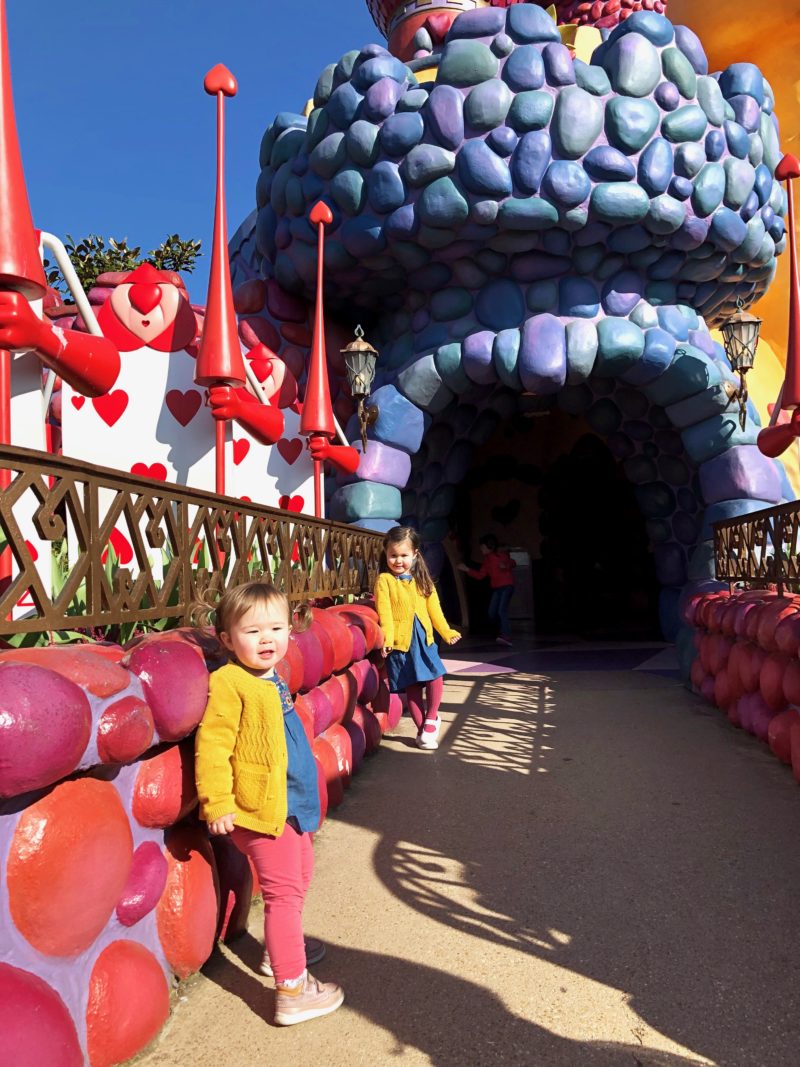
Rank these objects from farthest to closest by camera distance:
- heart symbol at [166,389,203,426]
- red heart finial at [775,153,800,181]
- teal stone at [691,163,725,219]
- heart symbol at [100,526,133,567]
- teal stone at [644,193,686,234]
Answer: teal stone at [691,163,725,219]
teal stone at [644,193,686,234]
red heart finial at [775,153,800,181]
heart symbol at [166,389,203,426]
heart symbol at [100,526,133,567]

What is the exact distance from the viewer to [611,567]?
41.1 ft

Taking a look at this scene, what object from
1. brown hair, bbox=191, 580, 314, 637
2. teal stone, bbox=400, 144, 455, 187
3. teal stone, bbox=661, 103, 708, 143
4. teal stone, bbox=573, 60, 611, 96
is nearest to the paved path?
brown hair, bbox=191, 580, 314, 637

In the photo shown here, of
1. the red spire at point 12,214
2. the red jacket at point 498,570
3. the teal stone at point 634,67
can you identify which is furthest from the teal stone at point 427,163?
the red jacket at point 498,570

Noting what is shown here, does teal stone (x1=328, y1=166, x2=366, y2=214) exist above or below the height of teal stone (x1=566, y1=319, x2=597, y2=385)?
above

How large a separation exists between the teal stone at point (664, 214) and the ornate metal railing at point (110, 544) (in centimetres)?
475

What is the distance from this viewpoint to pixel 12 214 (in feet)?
7.97

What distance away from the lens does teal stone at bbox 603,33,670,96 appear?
688cm

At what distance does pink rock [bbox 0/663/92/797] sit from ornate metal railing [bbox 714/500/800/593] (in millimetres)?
3829

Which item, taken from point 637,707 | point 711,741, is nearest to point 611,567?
point 637,707

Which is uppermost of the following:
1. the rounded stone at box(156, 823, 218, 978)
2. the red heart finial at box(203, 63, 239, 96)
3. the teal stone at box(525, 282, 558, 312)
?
the red heart finial at box(203, 63, 239, 96)

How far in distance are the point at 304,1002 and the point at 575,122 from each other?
6.85 m

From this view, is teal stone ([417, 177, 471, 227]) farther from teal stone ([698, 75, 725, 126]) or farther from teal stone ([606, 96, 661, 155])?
teal stone ([698, 75, 725, 126])

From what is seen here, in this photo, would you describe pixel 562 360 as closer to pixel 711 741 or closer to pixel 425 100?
pixel 425 100

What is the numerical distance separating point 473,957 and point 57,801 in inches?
48.9
